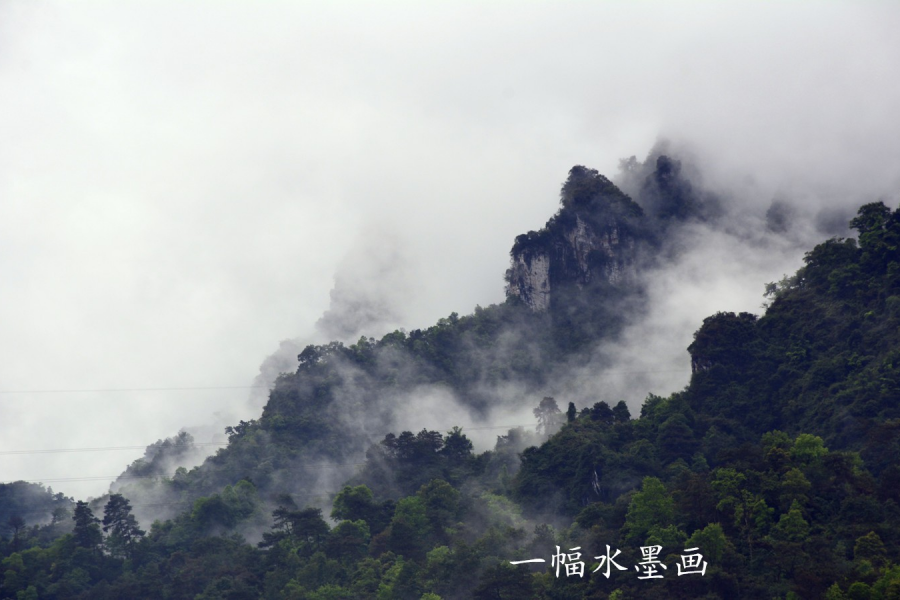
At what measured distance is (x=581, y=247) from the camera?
8412 cm

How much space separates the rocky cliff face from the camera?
276 feet

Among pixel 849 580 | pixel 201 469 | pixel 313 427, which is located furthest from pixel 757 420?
pixel 201 469

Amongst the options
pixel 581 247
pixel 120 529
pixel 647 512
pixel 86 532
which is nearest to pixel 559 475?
pixel 647 512

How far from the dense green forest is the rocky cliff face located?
0.21 meters

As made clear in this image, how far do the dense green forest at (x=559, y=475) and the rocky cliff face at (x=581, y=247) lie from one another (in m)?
0.21

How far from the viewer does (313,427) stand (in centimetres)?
7781

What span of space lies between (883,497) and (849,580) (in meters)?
7.61

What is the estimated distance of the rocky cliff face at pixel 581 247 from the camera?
8412 cm

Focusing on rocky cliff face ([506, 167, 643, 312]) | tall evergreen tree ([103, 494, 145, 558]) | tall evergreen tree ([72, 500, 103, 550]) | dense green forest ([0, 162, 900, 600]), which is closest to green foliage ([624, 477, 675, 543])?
dense green forest ([0, 162, 900, 600])

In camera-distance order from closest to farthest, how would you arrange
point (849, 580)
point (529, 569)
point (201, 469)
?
point (849, 580)
point (529, 569)
point (201, 469)

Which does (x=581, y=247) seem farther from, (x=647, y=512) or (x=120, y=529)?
(x=647, y=512)

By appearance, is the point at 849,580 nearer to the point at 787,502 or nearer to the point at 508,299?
the point at 787,502

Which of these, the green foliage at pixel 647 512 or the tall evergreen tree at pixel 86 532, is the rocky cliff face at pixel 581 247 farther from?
the green foliage at pixel 647 512

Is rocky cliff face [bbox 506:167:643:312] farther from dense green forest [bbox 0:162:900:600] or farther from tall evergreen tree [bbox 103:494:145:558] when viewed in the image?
tall evergreen tree [bbox 103:494:145:558]
